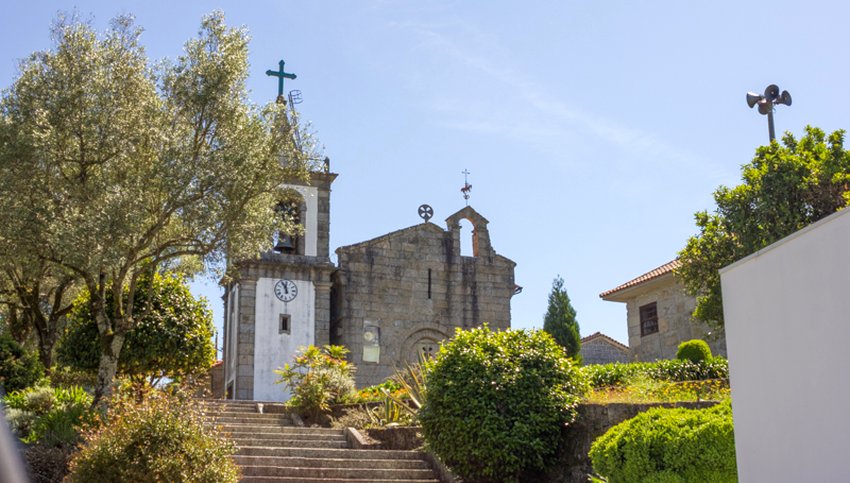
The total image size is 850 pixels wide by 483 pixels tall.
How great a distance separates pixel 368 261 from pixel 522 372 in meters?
16.7

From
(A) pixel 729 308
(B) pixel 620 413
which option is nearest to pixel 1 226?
(B) pixel 620 413

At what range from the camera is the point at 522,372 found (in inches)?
555

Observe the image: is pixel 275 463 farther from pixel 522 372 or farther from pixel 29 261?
pixel 29 261

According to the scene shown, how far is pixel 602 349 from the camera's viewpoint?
36938 mm

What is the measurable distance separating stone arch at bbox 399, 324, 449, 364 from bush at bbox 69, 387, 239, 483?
18421mm

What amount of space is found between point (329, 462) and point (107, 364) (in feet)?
14.6

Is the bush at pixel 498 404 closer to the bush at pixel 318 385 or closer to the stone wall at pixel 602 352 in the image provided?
the bush at pixel 318 385

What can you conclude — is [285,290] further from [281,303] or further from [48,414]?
[48,414]

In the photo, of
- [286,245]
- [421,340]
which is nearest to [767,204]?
[421,340]

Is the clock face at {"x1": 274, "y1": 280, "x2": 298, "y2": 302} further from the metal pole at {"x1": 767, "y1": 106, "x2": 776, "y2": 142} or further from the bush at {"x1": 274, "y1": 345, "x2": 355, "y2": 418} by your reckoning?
the metal pole at {"x1": 767, "y1": 106, "x2": 776, "y2": 142}

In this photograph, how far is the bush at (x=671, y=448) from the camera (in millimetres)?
10508

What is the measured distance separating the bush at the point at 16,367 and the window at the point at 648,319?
1577cm

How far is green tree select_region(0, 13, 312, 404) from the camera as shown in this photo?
1595 cm

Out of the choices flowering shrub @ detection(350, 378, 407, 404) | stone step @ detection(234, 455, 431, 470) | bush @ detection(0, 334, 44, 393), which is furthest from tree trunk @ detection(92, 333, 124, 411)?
flowering shrub @ detection(350, 378, 407, 404)
